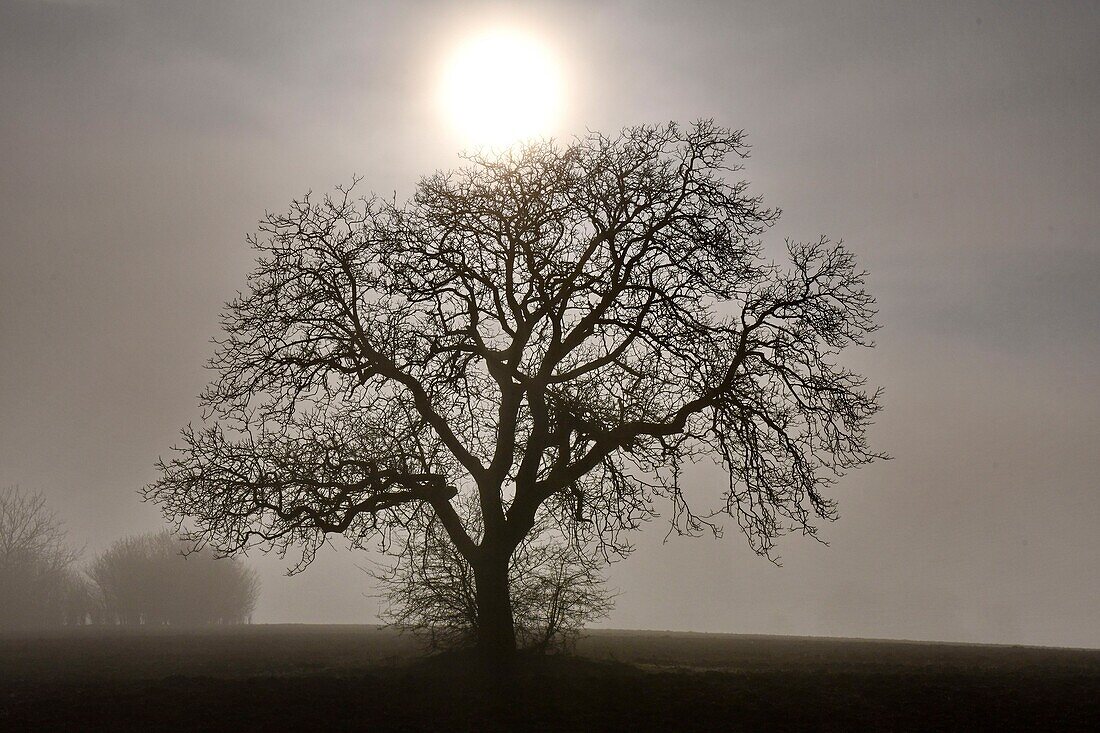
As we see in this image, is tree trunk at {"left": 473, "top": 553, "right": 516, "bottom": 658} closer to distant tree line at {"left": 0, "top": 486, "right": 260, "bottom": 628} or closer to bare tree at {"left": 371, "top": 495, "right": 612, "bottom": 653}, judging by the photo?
bare tree at {"left": 371, "top": 495, "right": 612, "bottom": 653}

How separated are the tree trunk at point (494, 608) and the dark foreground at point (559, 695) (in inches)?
19.4

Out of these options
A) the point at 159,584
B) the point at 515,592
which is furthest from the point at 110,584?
the point at 515,592

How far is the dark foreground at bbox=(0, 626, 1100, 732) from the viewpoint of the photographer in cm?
1164

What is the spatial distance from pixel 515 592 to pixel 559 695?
15.3ft

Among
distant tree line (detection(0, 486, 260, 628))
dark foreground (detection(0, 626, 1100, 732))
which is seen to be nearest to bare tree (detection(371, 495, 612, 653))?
dark foreground (detection(0, 626, 1100, 732))

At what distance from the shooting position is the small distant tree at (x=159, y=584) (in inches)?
1935

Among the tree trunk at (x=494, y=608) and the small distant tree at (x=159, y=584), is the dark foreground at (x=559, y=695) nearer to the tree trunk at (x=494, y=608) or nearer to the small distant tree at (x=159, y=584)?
the tree trunk at (x=494, y=608)

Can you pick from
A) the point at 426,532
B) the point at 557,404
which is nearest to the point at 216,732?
the point at 426,532

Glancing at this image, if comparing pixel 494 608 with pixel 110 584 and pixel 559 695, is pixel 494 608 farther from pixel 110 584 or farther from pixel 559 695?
pixel 110 584

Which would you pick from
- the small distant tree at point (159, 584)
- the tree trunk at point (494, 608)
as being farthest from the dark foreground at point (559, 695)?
the small distant tree at point (159, 584)

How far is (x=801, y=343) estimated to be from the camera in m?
16.3

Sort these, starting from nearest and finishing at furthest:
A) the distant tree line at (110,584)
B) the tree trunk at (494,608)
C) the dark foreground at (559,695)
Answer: the dark foreground at (559,695), the tree trunk at (494,608), the distant tree line at (110,584)

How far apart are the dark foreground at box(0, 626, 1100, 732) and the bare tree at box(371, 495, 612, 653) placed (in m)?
0.92

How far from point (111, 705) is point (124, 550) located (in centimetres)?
4230
